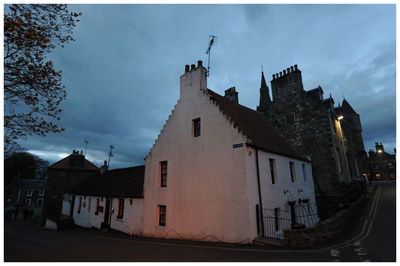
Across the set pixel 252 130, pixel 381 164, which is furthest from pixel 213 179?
pixel 381 164

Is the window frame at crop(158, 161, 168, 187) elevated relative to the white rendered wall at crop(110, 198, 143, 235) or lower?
elevated

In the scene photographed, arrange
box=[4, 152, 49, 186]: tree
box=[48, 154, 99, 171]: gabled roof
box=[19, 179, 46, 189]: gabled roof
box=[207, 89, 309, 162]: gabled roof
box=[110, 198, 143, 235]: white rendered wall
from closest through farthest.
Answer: box=[207, 89, 309, 162]: gabled roof
box=[110, 198, 143, 235]: white rendered wall
box=[48, 154, 99, 171]: gabled roof
box=[4, 152, 49, 186]: tree
box=[19, 179, 46, 189]: gabled roof

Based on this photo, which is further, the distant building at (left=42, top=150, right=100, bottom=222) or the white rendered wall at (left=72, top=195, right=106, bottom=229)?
the distant building at (left=42, top=150, right=100, bottom=222)

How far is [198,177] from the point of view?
1319 centimetres

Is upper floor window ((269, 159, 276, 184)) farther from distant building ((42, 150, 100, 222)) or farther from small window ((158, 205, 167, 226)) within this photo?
distant building ((42, 150, 100, 222))

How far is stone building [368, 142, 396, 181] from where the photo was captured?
54000mm

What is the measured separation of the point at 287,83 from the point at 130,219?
23.9m

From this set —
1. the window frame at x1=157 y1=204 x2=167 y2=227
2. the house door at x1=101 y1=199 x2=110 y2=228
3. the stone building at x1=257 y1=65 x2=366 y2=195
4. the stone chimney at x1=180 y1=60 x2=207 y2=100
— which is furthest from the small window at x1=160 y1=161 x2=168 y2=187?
the stone building at x1=257 y1=65 x2=366 y2=195

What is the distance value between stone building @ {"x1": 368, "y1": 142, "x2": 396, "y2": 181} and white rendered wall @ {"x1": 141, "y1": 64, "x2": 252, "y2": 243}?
61762 millimetres

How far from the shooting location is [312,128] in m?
22.9

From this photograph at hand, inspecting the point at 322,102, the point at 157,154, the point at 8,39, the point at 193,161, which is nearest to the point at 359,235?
the point at 193,161

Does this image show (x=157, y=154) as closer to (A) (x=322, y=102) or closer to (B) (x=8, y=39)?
(B) (x=8, y=39)

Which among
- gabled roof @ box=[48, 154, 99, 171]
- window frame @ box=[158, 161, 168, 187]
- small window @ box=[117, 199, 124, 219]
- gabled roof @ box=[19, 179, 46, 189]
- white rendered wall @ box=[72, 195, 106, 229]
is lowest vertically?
white rendered wall @ box=[72, 195, 106, 229]

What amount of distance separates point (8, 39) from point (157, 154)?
11.1 m
